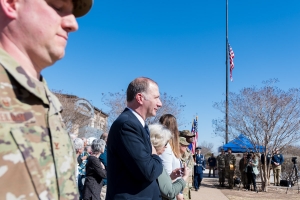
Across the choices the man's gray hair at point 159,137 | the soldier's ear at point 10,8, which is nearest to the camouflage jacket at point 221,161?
the man's gray hair at point 159,137

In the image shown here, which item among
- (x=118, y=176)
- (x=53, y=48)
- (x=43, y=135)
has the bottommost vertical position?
(x=118, y=176)

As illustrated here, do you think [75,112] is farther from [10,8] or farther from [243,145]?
[10,8]

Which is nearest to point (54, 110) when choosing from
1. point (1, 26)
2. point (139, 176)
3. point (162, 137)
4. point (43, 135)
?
point (43, 135)

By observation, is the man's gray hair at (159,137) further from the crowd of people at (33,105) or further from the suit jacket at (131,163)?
the crowd of people at (33,105)

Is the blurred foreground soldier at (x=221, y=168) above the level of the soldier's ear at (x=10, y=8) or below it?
below

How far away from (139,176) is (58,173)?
4.15 feet

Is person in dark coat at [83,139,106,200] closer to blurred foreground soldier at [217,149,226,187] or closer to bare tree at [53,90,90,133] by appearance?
blurred foreground soldier at [217,149,226,187]

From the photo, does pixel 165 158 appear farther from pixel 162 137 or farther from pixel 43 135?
pixel 43 135

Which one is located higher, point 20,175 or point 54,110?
point 54,110

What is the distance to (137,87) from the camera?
2707 mm

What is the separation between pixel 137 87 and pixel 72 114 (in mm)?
25913

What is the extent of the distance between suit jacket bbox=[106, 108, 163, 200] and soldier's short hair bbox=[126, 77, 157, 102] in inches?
10.5

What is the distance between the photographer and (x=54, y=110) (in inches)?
47.0

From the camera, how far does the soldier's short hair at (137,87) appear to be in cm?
269
